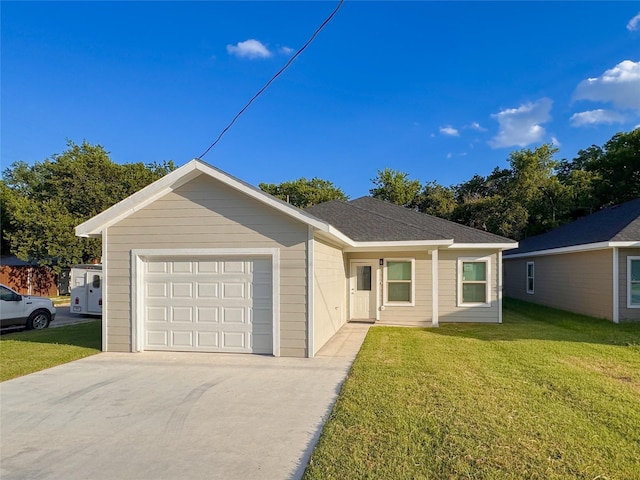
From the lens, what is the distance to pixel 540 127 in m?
25.8

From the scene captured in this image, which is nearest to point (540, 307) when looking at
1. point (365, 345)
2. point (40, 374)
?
point (365, 345)

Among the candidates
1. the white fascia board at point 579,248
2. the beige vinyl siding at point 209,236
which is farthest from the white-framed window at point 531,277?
the beige vinyl siding at point 209,236

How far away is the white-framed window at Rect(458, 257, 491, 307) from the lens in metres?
11.9

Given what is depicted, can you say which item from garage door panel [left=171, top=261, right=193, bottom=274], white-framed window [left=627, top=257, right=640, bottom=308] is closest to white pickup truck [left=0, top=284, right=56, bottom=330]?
garage door panel [left=171, top=261, right=193, bottom=274]

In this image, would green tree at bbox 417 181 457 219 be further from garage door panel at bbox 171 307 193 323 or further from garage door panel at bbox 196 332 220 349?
garage door panel at bbox 171 307 193 323

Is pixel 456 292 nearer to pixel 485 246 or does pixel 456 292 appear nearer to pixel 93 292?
pixel 485 246

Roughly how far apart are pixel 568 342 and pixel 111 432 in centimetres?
930

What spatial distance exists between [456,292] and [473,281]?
0.65 metres

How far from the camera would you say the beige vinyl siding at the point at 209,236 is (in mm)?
7629

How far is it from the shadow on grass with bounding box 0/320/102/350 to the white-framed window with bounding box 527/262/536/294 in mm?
17283

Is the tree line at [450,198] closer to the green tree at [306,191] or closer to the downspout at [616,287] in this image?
the green tree at [306,191]

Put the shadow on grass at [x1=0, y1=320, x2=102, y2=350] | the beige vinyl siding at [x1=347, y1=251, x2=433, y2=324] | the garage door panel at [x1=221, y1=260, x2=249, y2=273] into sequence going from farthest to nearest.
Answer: the beige vinyl siding at [x1=347, y1=251, x2=433, y2=324] → the shadow on grass at [x1=0, y1=320, x2=102, y2=350] → the garage door panel at [x1=221, y1=260, x2=249, y2=273]

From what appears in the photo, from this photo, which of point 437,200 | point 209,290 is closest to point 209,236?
point 209,290

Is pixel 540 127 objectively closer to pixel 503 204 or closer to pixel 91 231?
pixel 503 204
